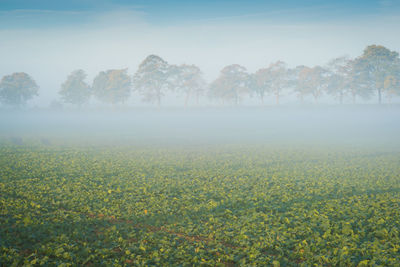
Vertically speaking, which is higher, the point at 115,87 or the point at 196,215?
the point at 115,87

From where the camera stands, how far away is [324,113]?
8662 cm

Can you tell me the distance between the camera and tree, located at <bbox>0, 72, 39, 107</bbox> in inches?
3684

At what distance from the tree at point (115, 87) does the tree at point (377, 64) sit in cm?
7515

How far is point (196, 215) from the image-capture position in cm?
1194

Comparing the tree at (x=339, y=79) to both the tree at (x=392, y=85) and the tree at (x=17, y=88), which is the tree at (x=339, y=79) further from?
the tree at (x=17, y=88)

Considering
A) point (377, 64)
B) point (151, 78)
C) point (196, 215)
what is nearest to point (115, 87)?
point (151, 78)

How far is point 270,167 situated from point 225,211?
38.0 feet

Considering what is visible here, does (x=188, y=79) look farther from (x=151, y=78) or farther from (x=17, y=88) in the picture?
(x=17, y=88)

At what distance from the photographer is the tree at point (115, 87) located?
300 feet

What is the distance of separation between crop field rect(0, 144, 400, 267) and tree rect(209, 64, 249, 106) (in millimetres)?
73303

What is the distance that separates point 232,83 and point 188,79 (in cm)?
1551

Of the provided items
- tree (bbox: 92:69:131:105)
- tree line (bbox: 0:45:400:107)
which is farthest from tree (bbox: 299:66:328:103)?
tree (bbox: 92:69:131:105)

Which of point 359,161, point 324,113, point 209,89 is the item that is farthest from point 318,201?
point 209,89

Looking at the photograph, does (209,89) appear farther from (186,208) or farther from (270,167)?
(186,208)
